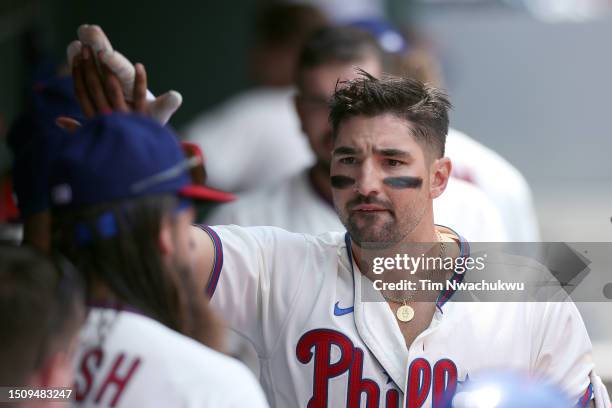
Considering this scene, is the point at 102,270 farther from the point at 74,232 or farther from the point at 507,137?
the point at 507,137

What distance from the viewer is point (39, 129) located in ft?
11.2

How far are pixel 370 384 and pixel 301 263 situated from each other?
1.22ft

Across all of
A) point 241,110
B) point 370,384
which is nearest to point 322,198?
point 370,384

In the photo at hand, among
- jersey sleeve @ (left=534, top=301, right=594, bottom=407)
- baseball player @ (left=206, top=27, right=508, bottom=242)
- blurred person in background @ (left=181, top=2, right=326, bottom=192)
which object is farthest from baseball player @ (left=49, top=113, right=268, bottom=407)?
blurred person in background @ (left=181, top=2, right=326, bottom=192)

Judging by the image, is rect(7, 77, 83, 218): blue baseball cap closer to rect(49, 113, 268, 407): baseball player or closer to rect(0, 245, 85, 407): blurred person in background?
rect(49, 113, 268, 407): baseball player

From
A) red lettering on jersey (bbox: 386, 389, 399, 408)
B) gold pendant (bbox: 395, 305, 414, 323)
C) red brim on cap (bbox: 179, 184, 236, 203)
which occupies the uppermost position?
red brim on cap (bbox: 179, 184, 236, 203)

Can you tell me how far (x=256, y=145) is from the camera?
5.71 meters

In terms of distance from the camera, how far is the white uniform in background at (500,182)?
3.74 metres

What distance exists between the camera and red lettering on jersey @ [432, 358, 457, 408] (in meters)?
2.59

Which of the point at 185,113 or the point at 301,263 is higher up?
the point at 185,113

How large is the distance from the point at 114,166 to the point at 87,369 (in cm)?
42

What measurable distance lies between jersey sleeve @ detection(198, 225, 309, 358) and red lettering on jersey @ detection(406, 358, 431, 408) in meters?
0.34

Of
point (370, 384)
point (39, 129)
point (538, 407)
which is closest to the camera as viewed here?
point (538, 407)

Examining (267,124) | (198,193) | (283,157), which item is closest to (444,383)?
(198,193)
